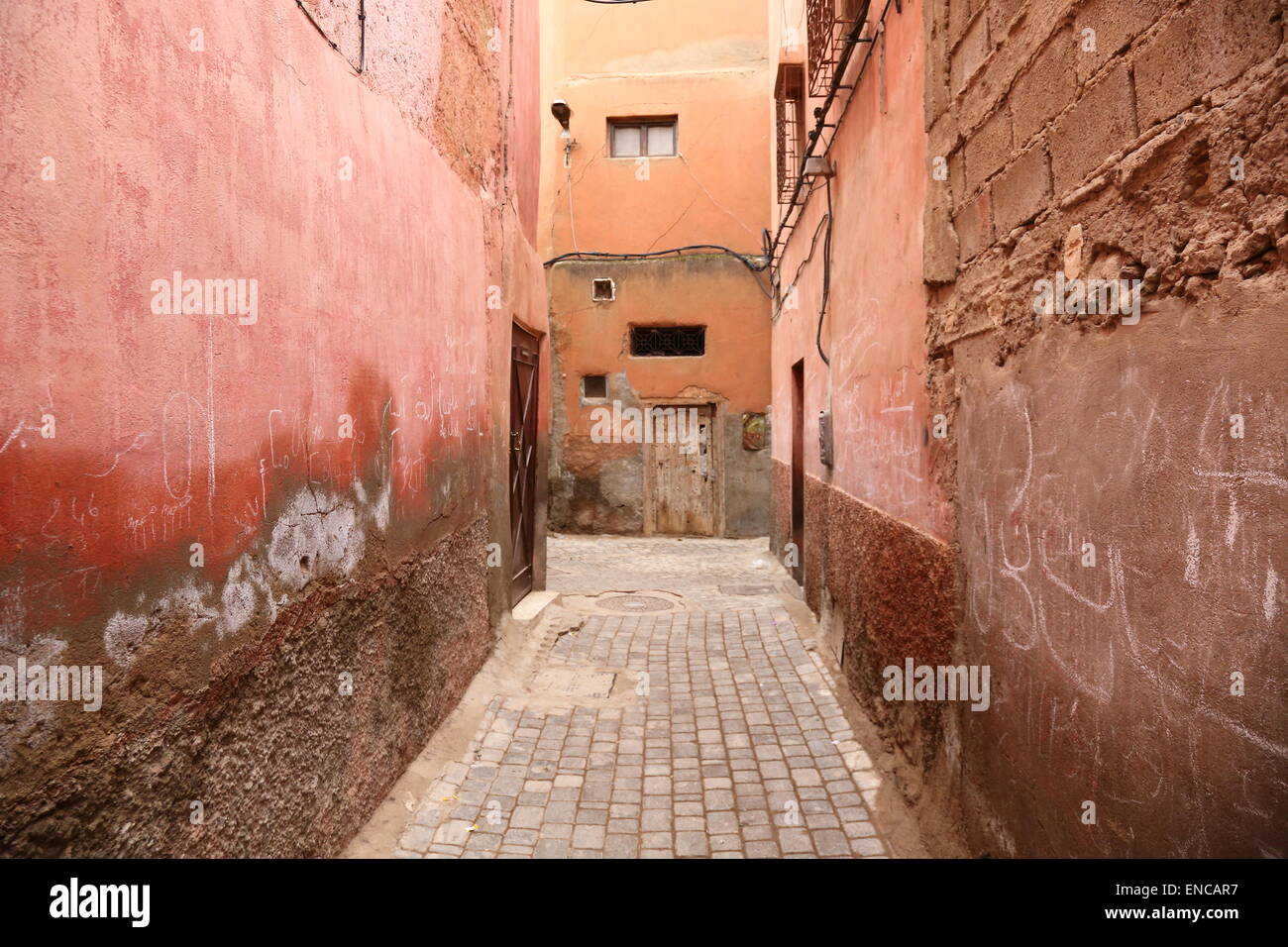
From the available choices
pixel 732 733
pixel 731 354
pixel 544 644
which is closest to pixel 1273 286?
pixel 732 733

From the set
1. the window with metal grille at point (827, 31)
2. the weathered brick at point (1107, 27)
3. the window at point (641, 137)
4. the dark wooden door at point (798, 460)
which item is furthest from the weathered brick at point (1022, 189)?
the window at point (641, 137)

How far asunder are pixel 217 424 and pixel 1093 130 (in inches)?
108

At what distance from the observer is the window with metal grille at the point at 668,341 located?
14047 mm

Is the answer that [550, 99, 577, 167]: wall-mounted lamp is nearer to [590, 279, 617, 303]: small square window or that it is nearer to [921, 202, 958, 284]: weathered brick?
[590, 279, 617, 303]: small square window

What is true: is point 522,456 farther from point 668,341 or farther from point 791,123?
point 668,341

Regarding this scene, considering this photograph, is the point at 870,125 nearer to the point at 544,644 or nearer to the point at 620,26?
the point at 544,644

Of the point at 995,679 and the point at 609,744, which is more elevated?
the point at 995,679

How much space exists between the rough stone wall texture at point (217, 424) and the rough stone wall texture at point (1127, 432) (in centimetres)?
254

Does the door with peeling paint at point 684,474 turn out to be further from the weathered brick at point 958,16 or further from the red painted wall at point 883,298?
the weathered brick at point 958,16

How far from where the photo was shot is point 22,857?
1.71 m

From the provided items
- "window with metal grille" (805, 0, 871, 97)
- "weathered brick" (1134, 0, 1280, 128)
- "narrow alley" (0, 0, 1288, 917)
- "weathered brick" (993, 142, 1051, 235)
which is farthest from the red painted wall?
"weathered brick" (1134, 0, 1280, 128)

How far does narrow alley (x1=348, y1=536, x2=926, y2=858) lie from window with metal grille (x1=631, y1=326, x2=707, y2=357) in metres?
7.23

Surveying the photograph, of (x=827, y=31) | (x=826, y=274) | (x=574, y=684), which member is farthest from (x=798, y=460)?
(x=574, y=684)

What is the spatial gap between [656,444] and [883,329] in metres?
9.47
